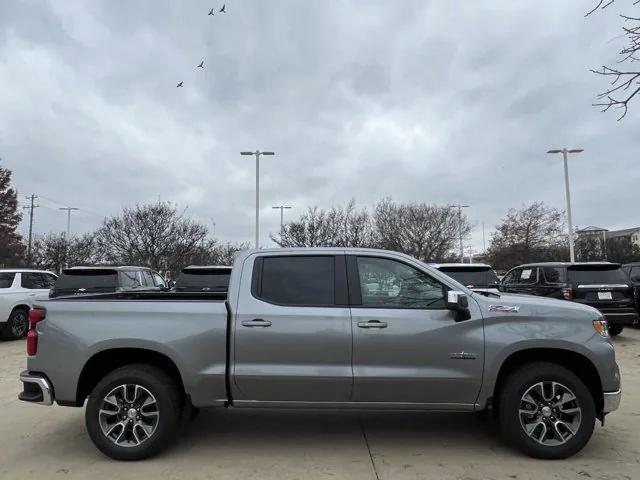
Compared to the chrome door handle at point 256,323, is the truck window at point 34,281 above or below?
above

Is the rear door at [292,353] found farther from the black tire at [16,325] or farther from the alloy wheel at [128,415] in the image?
the black tire at [16,325]

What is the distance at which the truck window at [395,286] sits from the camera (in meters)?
5.02

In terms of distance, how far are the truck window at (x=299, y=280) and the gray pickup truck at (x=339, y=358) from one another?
30 millimetres

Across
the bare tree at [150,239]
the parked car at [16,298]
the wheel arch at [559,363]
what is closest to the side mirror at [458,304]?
the wheel arch at [559,363]

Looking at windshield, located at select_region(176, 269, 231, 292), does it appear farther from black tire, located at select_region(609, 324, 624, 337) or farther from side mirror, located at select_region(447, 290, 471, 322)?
black tire, located at select_region(609, 324, 624, 337)

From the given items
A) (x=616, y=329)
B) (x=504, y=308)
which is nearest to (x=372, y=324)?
(x=504, y=308)

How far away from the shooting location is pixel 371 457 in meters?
4.92

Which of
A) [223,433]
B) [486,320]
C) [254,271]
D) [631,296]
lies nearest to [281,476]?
[223,433]

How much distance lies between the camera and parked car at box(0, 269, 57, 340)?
13199 millimetres

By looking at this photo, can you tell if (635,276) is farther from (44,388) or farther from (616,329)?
(44,388)

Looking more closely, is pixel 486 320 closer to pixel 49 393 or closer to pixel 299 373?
pixel 299 373

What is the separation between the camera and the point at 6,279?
13.6 metres

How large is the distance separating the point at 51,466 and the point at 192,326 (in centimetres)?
170

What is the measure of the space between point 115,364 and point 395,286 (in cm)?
275
